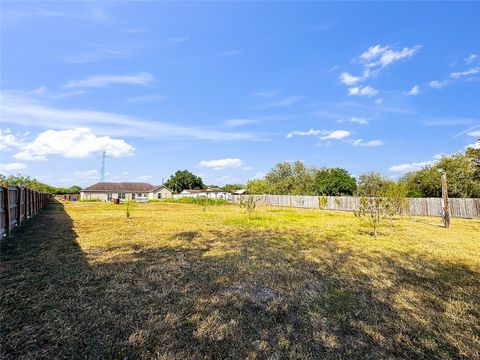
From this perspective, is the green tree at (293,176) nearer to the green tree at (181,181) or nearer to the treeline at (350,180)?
the treeline at (350,180)

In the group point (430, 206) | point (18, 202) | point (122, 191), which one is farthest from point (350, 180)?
point (18, 202)

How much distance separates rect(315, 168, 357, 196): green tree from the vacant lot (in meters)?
47.8

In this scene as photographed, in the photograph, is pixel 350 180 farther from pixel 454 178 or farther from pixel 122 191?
pixel 122 191

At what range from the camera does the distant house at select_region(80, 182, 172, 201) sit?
56.6 meters

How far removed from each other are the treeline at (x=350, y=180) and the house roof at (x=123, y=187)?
2381 centimetres

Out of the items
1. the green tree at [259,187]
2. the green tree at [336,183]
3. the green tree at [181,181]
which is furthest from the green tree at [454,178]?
the green tree at [181,181]

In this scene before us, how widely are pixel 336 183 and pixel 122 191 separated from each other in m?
45.6

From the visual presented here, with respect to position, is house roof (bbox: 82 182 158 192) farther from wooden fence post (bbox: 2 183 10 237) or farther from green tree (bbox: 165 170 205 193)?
wooden fence post (bbox: 2 183 10 237)

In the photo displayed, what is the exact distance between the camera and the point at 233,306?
3574 millimetres

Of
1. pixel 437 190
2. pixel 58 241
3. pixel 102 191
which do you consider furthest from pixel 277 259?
pixel 102 191

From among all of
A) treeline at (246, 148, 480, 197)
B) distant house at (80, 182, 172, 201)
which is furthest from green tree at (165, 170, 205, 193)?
treeline at (246, 148, 480, 197)

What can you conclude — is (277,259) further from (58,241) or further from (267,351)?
(58,241)

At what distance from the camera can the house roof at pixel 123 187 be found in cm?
5759

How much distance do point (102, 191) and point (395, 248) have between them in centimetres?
5980
